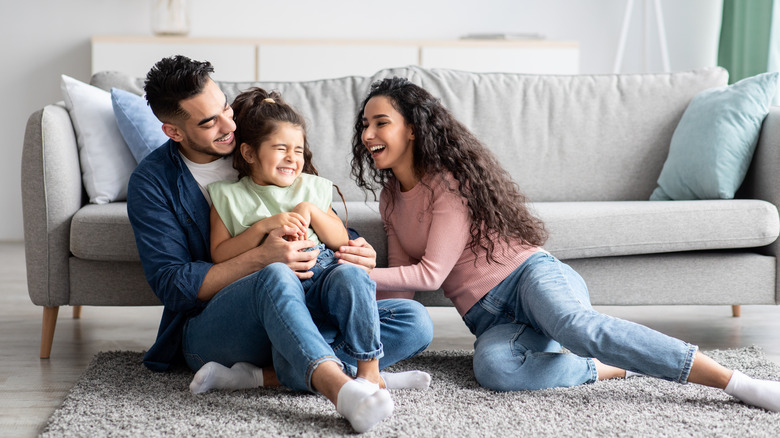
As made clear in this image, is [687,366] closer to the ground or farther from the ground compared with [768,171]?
closer to the ground

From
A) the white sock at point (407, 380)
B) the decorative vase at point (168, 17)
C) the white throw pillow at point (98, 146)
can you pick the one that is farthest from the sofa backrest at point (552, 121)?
the decorative vase at point (168, 17)

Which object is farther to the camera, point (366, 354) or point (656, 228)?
point (656, 228)

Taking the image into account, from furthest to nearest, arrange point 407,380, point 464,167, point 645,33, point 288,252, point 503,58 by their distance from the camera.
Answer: point 645,33, point 503,58, point 464,167, point 407,380, point 288,252

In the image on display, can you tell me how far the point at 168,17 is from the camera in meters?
4.34

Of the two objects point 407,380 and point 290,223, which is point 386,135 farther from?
point 407,380

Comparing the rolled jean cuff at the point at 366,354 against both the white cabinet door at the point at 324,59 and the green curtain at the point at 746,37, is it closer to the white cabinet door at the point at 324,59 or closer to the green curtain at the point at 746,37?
the white cabinet door at the point at 324,59

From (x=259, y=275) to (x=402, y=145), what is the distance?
1.67 ft

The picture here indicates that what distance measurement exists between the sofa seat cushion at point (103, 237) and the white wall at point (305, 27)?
8.92ft

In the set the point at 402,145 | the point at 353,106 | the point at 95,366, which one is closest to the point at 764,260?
the point at 402,145

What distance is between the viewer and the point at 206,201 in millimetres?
1839

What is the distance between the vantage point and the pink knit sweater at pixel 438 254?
1854 mm

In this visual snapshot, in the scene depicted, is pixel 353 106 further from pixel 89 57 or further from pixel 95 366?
pixel 89 57

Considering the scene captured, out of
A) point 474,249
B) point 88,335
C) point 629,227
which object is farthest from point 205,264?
point 629,227

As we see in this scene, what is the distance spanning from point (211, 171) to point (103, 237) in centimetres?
45
